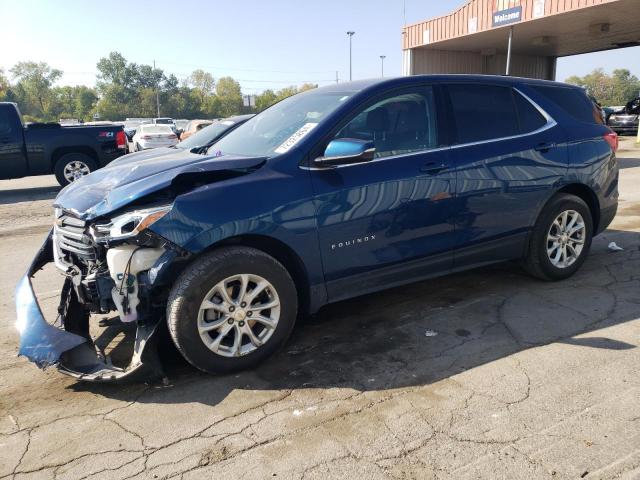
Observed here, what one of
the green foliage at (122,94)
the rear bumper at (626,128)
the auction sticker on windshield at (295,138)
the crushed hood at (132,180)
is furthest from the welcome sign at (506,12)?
the green foliage at (122,94)

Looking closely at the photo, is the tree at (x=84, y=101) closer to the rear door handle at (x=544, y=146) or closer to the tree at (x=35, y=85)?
the tree at (x=35, y=85)

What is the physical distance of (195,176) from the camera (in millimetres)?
3207

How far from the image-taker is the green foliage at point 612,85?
105m

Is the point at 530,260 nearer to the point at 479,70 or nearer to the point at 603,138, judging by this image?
the point at 603,138

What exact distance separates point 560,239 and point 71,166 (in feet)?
35.9

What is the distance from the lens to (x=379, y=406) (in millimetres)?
2908

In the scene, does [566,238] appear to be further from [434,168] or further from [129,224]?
[129,224]

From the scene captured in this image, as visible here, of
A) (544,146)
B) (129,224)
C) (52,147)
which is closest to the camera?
(129,224)

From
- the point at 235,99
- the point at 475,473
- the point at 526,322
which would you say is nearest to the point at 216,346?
the point at 475,473

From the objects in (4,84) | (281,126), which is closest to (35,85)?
(4,84)

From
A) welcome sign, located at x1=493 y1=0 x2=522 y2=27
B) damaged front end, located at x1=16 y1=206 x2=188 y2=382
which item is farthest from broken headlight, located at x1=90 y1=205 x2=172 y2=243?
welcome sign, located at x1=493 y1=0 x2=522 y2=27

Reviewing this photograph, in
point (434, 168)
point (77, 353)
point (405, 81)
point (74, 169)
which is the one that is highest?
point (405, 81)

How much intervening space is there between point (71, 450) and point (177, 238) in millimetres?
1235

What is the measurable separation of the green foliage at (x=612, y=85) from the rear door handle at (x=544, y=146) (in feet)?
356
